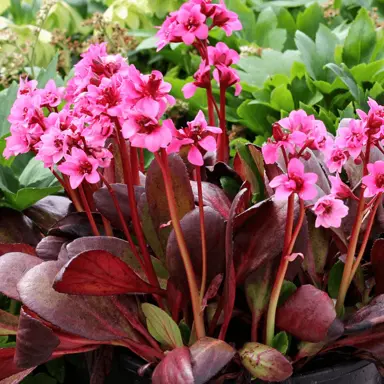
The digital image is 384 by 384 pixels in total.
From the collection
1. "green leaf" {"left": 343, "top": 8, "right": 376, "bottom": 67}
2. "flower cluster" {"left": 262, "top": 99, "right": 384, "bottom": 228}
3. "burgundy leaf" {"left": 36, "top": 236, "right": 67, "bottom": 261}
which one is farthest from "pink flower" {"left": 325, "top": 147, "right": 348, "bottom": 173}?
"green leaf" {"left": 343, "top": 8, "right": 376, "bottom": 67}

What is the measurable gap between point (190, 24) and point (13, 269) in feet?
1.05

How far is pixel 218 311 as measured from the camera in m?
0.78

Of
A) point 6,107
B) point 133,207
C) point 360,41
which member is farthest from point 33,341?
point 360,41

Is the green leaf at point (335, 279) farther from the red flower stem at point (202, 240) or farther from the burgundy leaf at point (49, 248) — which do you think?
the burgundy leaf at point (49, 248)

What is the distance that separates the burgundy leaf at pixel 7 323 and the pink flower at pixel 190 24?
0.36m

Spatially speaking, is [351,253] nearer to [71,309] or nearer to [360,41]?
[71,309]

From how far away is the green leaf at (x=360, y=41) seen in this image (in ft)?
4.82

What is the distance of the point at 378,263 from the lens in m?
0.82

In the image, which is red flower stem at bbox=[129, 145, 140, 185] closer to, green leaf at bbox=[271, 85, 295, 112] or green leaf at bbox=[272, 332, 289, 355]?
green leaf at bbox=[272, 332, 289, 355]

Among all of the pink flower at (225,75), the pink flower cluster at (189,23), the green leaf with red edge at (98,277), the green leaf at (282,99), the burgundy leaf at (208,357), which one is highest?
the pink flower cluster at (189,23)

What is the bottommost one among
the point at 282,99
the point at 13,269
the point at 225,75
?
the point at 282,99

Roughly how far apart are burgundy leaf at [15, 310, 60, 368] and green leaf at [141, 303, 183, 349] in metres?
0.10

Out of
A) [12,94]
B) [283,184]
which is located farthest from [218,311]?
[12,94]

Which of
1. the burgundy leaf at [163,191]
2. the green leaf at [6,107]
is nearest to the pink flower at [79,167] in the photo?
the burgundy leaf at [163,191]
